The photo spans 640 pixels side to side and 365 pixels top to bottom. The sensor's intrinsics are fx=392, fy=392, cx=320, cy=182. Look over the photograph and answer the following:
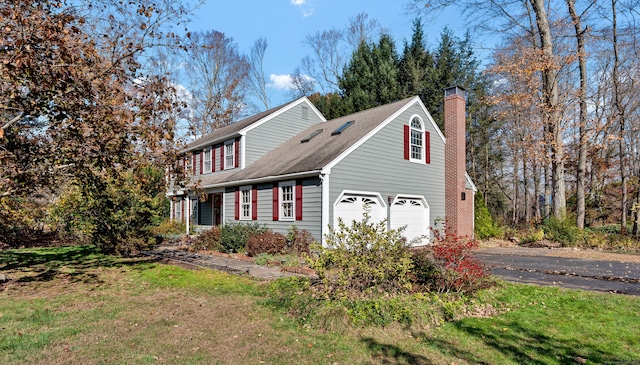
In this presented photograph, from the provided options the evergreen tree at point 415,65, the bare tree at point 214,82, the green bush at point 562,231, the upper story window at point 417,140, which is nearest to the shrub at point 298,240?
the upper story window at point 417,140

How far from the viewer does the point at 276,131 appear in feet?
67.5

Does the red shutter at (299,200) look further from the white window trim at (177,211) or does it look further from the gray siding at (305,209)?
the white window trim at (177,211)

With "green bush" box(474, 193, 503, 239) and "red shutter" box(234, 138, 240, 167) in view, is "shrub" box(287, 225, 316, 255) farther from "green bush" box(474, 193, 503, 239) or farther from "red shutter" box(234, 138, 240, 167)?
"green bush" box(474, 193, 503, 239)

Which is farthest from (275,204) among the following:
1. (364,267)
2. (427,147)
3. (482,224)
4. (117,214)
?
(482,224)

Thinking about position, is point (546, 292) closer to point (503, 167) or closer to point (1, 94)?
point (1, 94)

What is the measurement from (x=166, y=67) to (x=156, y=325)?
28.1 meters

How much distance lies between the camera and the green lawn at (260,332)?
4.64 metres

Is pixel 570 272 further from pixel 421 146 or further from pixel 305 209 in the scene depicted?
pixel 421 146

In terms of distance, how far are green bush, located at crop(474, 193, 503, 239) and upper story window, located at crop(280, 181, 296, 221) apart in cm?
1058

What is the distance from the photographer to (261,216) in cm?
1612

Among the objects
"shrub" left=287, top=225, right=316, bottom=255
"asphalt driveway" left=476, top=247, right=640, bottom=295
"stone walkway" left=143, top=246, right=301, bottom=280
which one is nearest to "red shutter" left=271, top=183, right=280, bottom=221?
"shrub" left=287, top=225, right=316, bottom=255

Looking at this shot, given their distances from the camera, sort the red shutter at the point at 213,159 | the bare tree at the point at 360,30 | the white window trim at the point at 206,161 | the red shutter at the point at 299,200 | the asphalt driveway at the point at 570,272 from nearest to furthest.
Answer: the asphalt driveway at the point at 570,272 → the red shutter at the point at 299,200 → the red shutter at the point at 213,159 → the white window trim at the point at 206,161 → the bare tree at the point at 360,30

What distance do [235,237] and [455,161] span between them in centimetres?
1068

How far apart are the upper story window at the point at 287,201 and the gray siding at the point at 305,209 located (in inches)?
10.7
